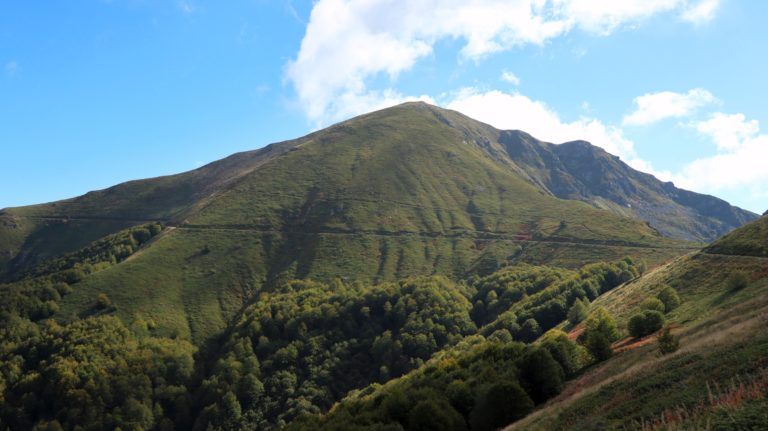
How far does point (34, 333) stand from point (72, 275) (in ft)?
127

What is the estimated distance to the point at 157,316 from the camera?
164m

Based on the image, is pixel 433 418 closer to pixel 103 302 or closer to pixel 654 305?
pixel 654 305

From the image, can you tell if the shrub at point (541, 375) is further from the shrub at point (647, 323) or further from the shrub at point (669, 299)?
the shrub at point (669, 299)

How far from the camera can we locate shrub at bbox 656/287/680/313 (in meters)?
75.8

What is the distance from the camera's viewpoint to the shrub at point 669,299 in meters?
75.8

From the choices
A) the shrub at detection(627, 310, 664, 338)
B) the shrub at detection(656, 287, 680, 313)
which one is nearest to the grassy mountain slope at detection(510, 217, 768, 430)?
the shrub at detection(627, 310, 664, 338)

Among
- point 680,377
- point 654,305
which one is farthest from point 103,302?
point 680,377

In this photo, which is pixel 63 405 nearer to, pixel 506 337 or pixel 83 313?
pixel 83 313

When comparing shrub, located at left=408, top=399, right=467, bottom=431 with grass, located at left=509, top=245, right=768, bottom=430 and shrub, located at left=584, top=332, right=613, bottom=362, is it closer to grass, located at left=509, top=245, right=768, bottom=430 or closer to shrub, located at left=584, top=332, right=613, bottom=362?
grass, located at left=509, top=245, right=768, bottom=430

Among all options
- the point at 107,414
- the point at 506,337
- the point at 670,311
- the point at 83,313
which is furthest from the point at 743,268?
the point at 83,313

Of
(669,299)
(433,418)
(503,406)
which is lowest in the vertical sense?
(433,418)

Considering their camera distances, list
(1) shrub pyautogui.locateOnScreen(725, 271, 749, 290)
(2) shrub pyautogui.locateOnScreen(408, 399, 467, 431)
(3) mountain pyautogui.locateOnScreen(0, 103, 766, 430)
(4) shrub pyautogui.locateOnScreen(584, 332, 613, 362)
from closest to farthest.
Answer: (2) shrub pyautogui.locateOnScreen(408, 399, 467, 431) → (4) shrub pyautogui.locateOnScreen(584, 332, 613, 362) → (3) mountain pyautogui.locateOnScreen(0, 103, 766, 430) → (1) shrub pyautogui.locateOnScreen(725, 271, 749, 290)

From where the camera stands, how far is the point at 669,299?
3017 inches

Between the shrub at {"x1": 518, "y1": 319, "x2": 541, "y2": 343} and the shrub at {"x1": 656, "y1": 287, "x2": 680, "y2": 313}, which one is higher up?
the shrub at {"x1": 656, "y1": 287, "x2": 680, "y2": 313}
